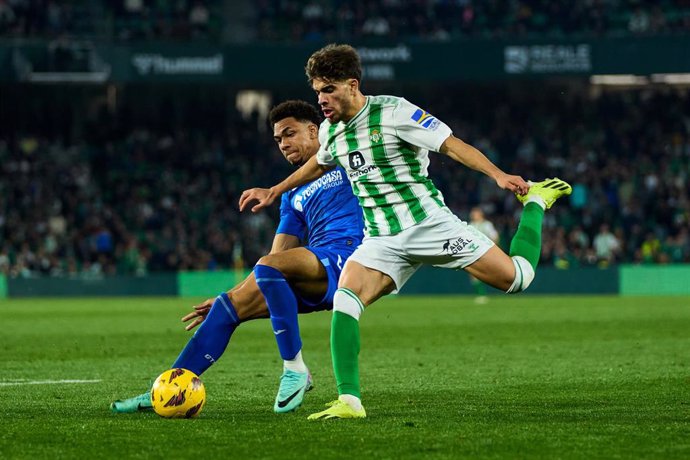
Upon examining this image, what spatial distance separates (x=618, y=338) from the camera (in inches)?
597

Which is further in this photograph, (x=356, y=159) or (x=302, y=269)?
(x=302, y=269)

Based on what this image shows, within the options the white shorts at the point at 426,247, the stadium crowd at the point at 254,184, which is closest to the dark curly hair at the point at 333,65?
the white shorts at the point at 426,247

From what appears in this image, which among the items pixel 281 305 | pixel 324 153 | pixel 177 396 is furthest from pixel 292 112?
pixel 177 396

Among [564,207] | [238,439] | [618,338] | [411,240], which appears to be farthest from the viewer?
[564,207]

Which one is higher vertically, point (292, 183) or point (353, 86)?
point (353, 86)

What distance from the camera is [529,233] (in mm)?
7578

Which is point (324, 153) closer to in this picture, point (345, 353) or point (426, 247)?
point (426, 247)

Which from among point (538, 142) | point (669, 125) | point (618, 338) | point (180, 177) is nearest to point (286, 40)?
point (180, 177)

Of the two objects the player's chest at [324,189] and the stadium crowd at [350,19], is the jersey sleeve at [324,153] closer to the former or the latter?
the player's chest at [324,189]

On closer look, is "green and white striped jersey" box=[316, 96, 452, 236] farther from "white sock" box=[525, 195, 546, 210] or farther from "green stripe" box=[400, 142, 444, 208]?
"white sock" box=[525, 195, 546, 210]

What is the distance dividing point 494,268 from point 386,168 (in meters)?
0.83

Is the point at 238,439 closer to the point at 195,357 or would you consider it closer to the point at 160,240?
the point at 195,357

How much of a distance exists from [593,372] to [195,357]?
4121 millimetres

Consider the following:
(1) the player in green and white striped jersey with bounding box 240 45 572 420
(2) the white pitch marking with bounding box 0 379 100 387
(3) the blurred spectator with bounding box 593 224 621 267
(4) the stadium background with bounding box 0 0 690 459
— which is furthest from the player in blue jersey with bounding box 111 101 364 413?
(3) the blurred spectator with bounding box 593 224 621 267
